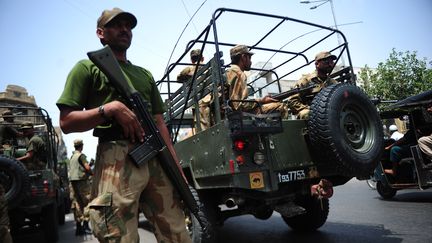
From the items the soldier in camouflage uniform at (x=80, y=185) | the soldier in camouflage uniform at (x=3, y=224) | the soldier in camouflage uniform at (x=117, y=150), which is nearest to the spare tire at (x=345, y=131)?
the soldier in camouflage uniform at (x=117, y=150)

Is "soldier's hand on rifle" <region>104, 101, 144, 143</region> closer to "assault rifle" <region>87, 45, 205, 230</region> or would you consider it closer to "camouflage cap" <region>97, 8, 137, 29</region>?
"assault rifle" <region>87, 45, 205, 230</region>

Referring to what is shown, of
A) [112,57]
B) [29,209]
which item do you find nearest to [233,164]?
[112,57]

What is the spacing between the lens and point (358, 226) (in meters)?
4.47

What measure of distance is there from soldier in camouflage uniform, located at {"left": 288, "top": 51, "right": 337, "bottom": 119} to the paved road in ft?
5.11

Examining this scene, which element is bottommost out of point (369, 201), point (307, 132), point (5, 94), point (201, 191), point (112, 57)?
point (369, 201)

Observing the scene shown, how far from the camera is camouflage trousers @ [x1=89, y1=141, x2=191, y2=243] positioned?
1.72 metres

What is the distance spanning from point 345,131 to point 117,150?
2203 mm

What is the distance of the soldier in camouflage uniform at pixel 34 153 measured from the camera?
6.44 metres

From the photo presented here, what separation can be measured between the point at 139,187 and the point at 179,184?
0.27 m

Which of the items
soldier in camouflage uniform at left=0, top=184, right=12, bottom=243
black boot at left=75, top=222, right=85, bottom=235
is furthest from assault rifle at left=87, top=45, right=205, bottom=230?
black boot at left=75, top=222, right=85, bottom=235

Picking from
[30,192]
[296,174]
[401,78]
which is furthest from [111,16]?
[401,78]

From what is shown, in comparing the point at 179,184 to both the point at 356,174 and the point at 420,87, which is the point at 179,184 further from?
the point at 420,87

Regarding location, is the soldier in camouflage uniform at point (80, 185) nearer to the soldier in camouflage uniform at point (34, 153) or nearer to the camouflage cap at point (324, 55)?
the soldier in camouflage uniform at point (34, 153)

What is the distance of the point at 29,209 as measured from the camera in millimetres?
5301
